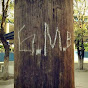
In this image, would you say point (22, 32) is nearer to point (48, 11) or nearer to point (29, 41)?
point (29, 41)

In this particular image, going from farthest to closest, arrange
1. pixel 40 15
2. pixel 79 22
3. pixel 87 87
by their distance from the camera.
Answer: pixel 79 22 → pixel 87 87 → pixel 40 15

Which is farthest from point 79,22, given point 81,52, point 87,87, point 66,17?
point 66,17

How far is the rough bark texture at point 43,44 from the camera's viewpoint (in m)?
1.33

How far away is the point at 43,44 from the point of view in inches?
52.2

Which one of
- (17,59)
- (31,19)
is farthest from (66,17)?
(17,59)

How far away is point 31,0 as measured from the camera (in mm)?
1354

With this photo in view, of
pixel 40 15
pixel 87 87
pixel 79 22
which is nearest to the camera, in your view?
pixel 40 15

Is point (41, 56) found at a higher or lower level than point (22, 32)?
lower

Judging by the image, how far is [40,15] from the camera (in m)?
1.33

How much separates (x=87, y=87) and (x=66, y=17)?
672 centimetres

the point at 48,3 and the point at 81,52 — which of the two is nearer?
the point at 48,3

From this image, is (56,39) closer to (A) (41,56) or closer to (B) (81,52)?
(A) (41,56)

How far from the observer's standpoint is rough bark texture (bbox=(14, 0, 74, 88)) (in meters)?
1.33

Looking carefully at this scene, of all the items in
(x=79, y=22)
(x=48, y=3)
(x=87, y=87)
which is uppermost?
(x=79, y=22)
